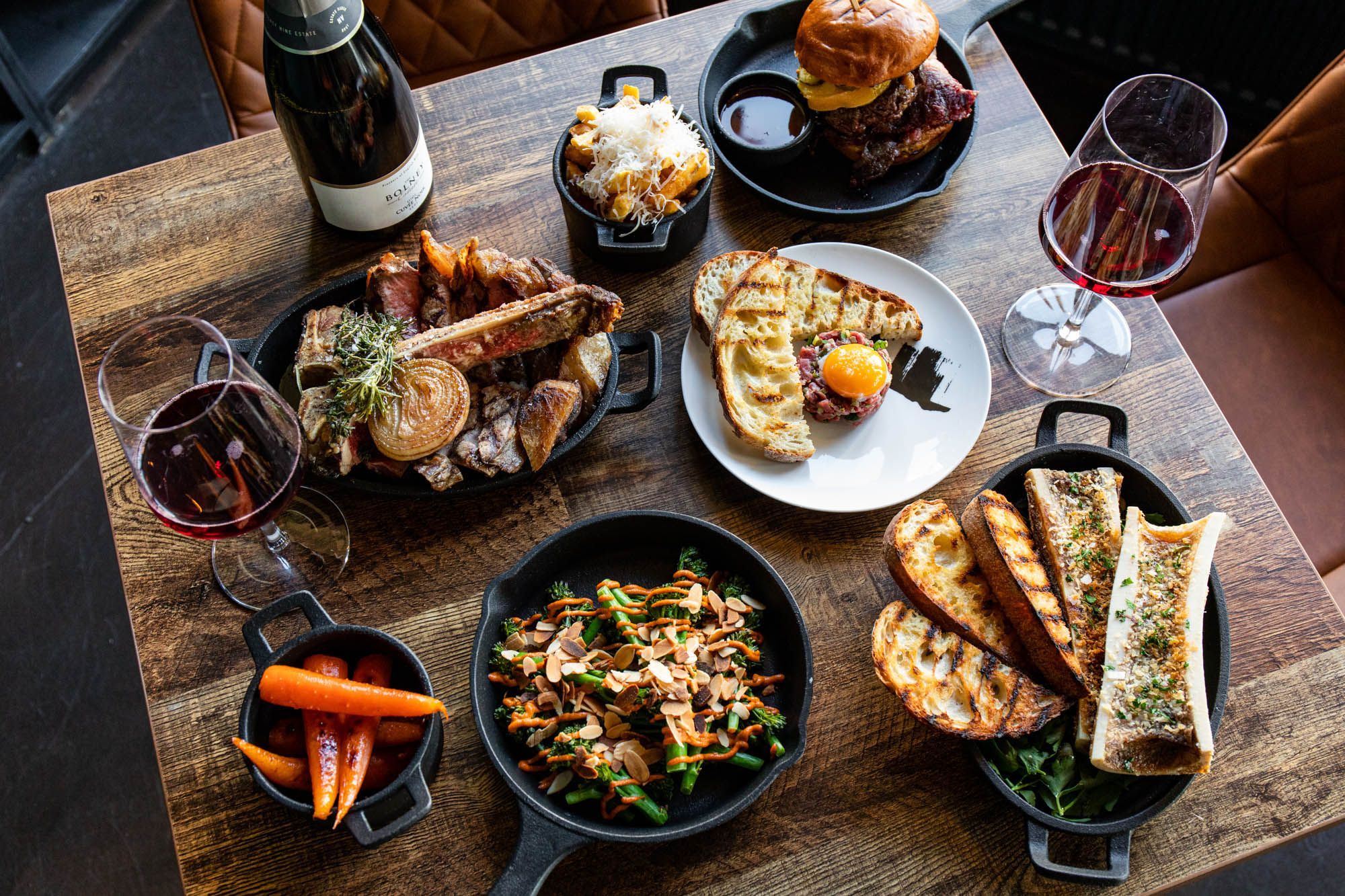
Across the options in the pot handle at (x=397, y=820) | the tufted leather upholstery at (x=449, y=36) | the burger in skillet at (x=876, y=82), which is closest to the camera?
the pot handle at (x=397, y=820)

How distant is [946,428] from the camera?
1.84m

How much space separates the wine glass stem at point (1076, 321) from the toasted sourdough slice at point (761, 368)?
56 cm

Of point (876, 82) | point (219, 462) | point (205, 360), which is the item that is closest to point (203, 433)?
point (219, 462)

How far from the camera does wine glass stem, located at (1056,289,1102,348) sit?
1915mm

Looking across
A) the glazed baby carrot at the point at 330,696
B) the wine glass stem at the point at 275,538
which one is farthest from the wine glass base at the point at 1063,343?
the wine glass stem at the point at 275,538

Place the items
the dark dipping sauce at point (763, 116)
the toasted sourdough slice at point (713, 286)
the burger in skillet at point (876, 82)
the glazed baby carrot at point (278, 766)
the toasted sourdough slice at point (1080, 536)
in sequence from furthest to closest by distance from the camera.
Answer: the dark dipping sauce at point (763, 116)
the burger in skillet at point (876, 82)
the toasted sourdough slice at point (713, 286)
the toasted sourdough slice at point (1080, 536)
the glazed baby carrot at point (278, 766)

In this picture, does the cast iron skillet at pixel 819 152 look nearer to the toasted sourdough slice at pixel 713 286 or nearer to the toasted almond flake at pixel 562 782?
the toasted sourdough slice at pixel 713 286

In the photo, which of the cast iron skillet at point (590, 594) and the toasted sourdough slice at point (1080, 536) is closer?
the cast iron skillet at point (590, 594)

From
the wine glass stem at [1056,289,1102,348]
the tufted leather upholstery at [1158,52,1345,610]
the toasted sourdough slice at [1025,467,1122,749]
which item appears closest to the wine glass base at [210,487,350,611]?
the toasted sourdough slice at [1025,467,1122,749]

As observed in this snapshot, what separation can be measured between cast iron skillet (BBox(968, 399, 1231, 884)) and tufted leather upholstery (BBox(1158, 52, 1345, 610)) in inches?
25.9

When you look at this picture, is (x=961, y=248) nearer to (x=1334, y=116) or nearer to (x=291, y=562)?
(x=1334, y=116)

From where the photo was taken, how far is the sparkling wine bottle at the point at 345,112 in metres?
1.68

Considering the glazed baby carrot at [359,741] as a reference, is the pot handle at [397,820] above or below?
above

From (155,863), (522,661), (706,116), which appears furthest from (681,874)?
(155,863)
